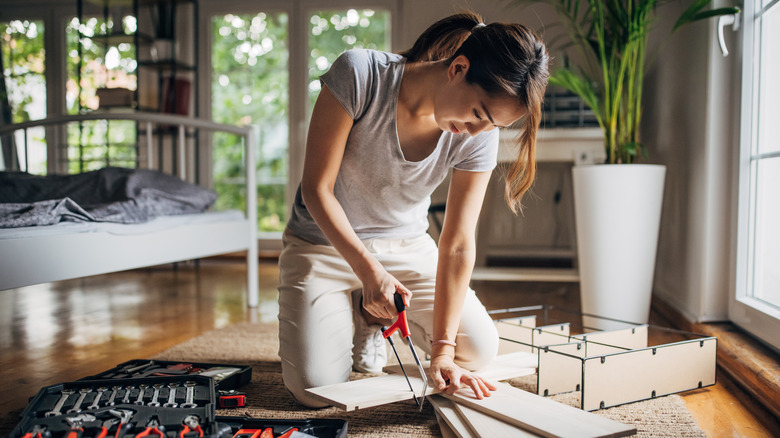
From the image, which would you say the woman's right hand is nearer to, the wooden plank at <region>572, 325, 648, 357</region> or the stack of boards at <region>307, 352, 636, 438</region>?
the stack of boards at <region>307, 352, 636, 438</region>

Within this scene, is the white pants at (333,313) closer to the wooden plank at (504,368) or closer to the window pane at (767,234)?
the wooden plank at (504,368)

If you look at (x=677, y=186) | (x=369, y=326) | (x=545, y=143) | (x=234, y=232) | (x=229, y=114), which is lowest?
(x=369, y=326)

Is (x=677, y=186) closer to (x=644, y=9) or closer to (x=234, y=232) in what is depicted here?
(x=644, y=9)

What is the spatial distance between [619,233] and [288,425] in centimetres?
124

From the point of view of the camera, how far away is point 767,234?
143 centimetres

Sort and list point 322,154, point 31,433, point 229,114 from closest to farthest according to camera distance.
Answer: point 31,433
point 322,154
point 229,114

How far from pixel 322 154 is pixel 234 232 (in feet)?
4.32

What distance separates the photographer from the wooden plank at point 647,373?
3.77ft

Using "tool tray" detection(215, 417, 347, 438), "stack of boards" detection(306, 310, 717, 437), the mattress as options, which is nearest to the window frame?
the mattress

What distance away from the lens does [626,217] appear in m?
1.79

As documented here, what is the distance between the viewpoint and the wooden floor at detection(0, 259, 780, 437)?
48.2 inches

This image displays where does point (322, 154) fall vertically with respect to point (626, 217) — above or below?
above

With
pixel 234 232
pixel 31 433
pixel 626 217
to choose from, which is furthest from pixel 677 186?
pixel 31 433

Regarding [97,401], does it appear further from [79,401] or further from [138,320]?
[138,320]
